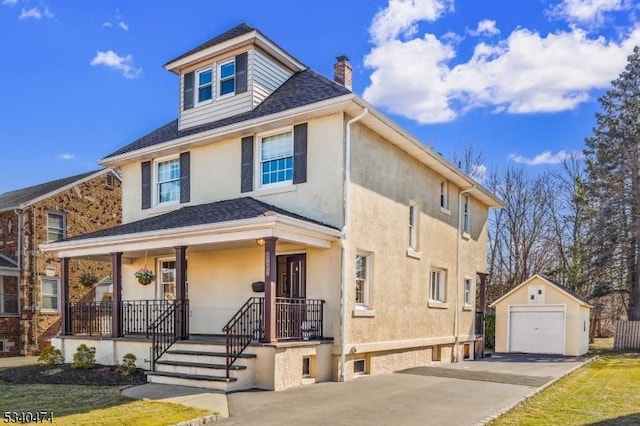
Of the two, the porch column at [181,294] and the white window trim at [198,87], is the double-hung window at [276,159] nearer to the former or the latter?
the white window trim at [198,87]

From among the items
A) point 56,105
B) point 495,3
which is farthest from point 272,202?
point 56,105

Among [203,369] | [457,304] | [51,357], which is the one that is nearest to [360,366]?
[203,369]

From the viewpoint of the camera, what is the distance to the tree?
2669cm

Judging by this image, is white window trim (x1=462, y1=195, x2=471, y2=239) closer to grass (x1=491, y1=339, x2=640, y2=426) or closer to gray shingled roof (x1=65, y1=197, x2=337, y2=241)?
grass (x1=491, y1=339, x2=640, y2=426)

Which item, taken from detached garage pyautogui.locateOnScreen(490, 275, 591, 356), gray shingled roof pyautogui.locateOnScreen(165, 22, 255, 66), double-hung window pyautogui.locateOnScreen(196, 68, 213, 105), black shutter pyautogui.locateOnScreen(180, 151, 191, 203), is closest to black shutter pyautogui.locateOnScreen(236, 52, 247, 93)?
gray shingled roof pyautogui.locateOnScreen(165, 22, 255, 66)

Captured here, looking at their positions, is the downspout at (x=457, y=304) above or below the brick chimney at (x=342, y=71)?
below

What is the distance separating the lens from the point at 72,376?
1169cm

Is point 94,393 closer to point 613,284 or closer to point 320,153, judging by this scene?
point 320,153

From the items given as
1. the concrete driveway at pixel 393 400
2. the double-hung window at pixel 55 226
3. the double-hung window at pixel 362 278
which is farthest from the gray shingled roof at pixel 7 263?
the concrete driveway at pixel 393 400

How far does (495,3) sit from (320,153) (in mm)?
6199

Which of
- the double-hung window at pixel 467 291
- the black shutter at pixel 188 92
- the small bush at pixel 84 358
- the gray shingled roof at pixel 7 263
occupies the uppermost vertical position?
the black shutter at pixel 188 92

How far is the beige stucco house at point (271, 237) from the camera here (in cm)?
1118

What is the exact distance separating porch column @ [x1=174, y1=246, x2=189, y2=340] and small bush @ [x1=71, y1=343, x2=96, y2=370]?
8.54 ft

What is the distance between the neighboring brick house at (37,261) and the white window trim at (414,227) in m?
13.6
